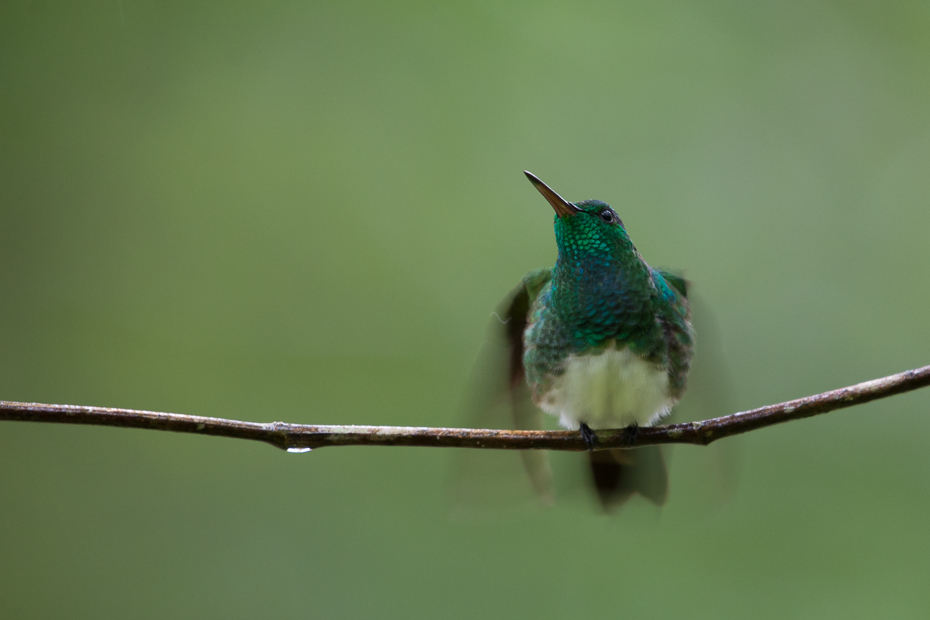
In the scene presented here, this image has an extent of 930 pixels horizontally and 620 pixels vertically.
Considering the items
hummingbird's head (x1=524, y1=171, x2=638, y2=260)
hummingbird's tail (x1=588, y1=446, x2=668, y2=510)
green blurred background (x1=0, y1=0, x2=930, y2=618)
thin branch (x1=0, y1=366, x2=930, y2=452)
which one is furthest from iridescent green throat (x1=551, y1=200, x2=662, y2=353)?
green blurred background (x1=0, y1=0, x2=930, y2=618)

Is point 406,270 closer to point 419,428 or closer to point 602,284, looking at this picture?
point 602,284

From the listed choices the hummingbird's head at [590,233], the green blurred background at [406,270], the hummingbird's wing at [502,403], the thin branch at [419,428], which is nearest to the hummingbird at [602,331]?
the hummingbird's head at [590,233]

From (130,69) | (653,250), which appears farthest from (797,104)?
(130,69)

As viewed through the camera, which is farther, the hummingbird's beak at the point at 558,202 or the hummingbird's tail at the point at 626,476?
the hummingbird's tail at the point at 626,476

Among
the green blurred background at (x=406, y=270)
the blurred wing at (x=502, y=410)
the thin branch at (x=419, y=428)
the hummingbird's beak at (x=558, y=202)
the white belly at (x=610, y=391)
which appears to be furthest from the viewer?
the green blurred background at (x=406, y=270)

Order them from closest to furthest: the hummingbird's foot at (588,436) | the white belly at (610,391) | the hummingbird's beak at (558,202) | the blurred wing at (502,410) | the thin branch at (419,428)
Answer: the thin branch at (419,428)
the hummingbird's beak at (558,202)
the hummingbird's foot at (588,436)
the white belly at (610,391)
the blurred wing at (502,410)

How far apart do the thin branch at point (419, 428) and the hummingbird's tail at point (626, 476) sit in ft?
1.66

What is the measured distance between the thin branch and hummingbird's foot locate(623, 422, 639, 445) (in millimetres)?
140

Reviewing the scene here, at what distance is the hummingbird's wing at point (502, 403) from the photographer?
175 centimetres

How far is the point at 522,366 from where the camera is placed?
74.7 inches

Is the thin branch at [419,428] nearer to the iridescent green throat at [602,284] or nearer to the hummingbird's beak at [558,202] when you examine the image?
the iridescent green throat at [602,284]

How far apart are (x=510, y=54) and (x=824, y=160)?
67.0 inches

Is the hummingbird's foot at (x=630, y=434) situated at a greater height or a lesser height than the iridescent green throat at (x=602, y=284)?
lesser

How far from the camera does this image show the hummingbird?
148 centimetres
